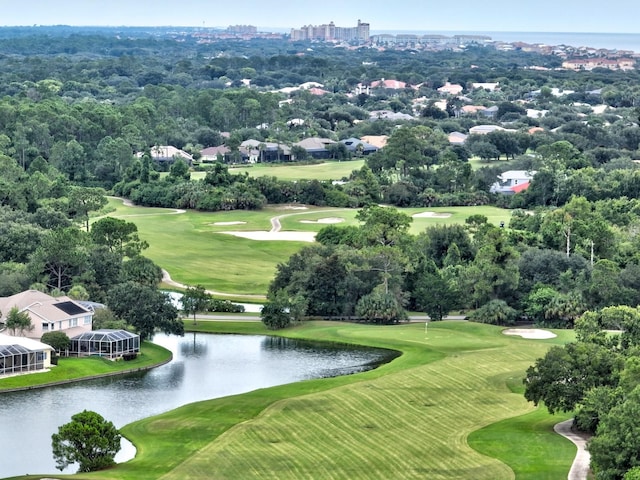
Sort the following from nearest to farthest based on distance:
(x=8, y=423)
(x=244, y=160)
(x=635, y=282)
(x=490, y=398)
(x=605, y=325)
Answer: (x=8, y=423), (x=490, y=398), (x=605, y=325), (x=635, y=282), (x=244, y=160)

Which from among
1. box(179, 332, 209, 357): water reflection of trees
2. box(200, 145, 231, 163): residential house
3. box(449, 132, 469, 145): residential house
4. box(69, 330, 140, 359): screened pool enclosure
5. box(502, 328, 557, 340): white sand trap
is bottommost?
box(200, 145, 231, 163): residential house

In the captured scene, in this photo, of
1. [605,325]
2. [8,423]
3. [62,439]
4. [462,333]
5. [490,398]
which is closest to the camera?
[62,439]

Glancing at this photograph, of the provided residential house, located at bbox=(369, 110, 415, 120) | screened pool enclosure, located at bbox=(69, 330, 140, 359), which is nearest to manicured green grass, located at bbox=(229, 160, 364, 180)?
residential house, located at bbox=(369, 110, 415, 120)

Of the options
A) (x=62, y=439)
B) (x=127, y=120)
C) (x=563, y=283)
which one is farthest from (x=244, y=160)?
(x=62, y=439)

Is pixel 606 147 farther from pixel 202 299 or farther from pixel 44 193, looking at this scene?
pixel 202 299

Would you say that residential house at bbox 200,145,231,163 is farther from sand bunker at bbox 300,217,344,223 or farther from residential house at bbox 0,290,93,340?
residential house at bbox 0,290,93,340

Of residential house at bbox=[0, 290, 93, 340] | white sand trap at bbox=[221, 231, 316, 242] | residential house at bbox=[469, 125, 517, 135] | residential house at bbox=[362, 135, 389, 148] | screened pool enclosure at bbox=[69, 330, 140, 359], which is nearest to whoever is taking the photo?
screened pool enclosure at bbox=[69, 330, 140, 359]
